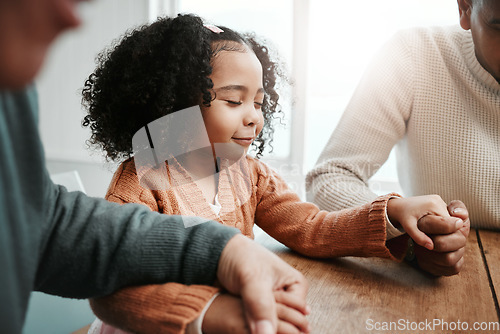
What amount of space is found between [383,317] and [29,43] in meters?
0.48

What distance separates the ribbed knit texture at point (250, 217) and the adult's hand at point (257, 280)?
3 cm

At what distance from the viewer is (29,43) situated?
0.63ft

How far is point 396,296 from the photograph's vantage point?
564 millimetres

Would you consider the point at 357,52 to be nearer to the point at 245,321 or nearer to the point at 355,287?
the point at 355,287

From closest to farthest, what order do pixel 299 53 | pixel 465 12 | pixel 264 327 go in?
pixel 264 327 < pixel 465 12 < pixel 299 53

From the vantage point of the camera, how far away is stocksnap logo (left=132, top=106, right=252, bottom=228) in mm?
717

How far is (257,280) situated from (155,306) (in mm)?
100

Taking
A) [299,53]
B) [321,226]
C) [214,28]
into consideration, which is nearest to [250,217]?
[321,226]

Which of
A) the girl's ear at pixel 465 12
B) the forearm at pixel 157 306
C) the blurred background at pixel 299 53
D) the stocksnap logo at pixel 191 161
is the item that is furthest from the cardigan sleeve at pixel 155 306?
the blurred background at pixel 299 53

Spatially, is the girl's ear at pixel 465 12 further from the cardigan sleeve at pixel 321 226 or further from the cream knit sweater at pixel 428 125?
the cardigan sleeve at pixel 321 226

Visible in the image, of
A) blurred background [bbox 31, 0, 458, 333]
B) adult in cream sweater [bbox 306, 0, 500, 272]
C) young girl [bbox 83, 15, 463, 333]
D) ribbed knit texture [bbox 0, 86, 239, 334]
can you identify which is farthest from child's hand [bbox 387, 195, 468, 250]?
blurred background [bbox 31, 0, 458, 333]

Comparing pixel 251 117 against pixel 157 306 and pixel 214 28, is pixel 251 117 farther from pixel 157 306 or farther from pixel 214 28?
pixel 157 306

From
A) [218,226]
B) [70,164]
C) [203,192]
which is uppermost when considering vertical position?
[218,226]

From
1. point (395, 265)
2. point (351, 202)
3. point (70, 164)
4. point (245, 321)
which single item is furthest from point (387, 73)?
point (70, 164)
